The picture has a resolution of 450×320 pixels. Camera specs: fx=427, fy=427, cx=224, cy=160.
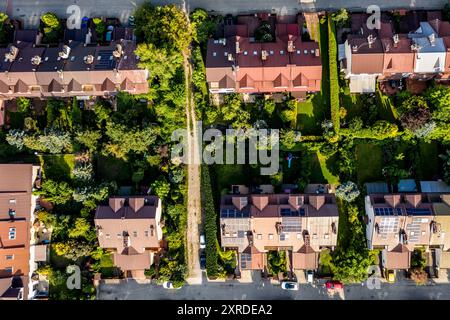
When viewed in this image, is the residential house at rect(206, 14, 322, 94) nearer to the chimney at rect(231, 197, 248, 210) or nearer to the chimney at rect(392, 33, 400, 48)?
the chimney at rect(392, 33, 400, 48)

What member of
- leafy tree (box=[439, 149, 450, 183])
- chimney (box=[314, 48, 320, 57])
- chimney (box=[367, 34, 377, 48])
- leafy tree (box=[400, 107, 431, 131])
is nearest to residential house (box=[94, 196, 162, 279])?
chimney (box=[314, 48, 320, 57])

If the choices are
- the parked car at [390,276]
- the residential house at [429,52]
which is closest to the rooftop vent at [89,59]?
the residential house at [429,52]

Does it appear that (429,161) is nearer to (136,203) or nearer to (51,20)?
(136,203)

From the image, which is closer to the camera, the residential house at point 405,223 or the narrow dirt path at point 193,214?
the residential house at point 405,223

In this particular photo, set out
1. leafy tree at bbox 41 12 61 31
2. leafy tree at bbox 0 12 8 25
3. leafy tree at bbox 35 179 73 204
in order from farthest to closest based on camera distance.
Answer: leafy tree at bbox 0 12 8 25 < leafy tree at bbox 41 12 61 31 < leafy tree at bbox 35 179 73 204

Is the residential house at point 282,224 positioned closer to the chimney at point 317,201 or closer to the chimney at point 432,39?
the chimney at point 317,201

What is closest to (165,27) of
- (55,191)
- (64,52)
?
(64,52)
